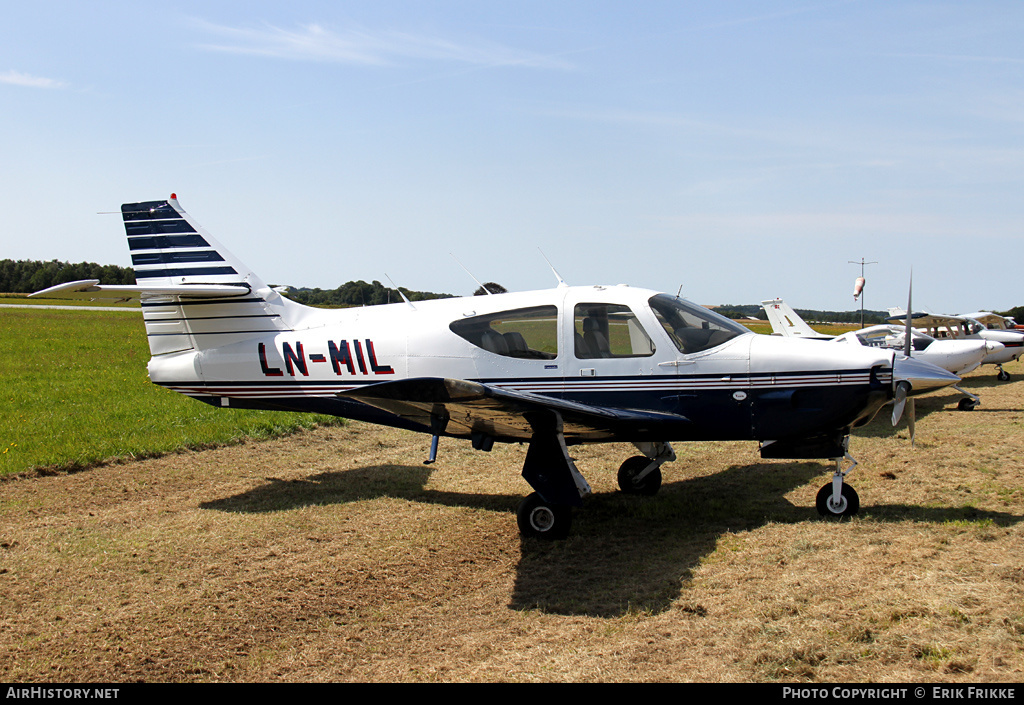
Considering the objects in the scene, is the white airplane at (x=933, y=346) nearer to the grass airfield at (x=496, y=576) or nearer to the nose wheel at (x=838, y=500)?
the grass airfield at (x=496, y=576)

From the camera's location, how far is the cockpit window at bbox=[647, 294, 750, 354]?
667 centimetres

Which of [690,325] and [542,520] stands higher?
[690,325]

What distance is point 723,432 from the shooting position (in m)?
6.60

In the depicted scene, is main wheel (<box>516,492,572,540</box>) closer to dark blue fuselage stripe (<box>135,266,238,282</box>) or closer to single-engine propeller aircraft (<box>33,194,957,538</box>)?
single-engine propeller aircraft (<box>33,194,957,538</box>)

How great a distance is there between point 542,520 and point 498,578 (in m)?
0.95

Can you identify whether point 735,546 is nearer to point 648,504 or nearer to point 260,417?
point 648,504

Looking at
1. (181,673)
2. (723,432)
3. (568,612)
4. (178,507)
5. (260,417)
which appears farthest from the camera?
(260,417)

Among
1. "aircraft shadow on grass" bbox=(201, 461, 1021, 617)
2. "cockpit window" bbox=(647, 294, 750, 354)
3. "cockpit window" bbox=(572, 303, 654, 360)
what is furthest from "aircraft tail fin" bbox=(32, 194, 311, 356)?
"cockpit window" bbox=(647, 294, 750, 354)

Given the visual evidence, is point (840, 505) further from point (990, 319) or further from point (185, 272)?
point (990, 319)

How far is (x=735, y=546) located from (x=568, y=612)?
1.81 m

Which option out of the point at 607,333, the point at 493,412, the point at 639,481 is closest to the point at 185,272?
the point at 493,412

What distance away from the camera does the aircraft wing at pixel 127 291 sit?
628 cm

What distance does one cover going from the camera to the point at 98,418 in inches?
430
